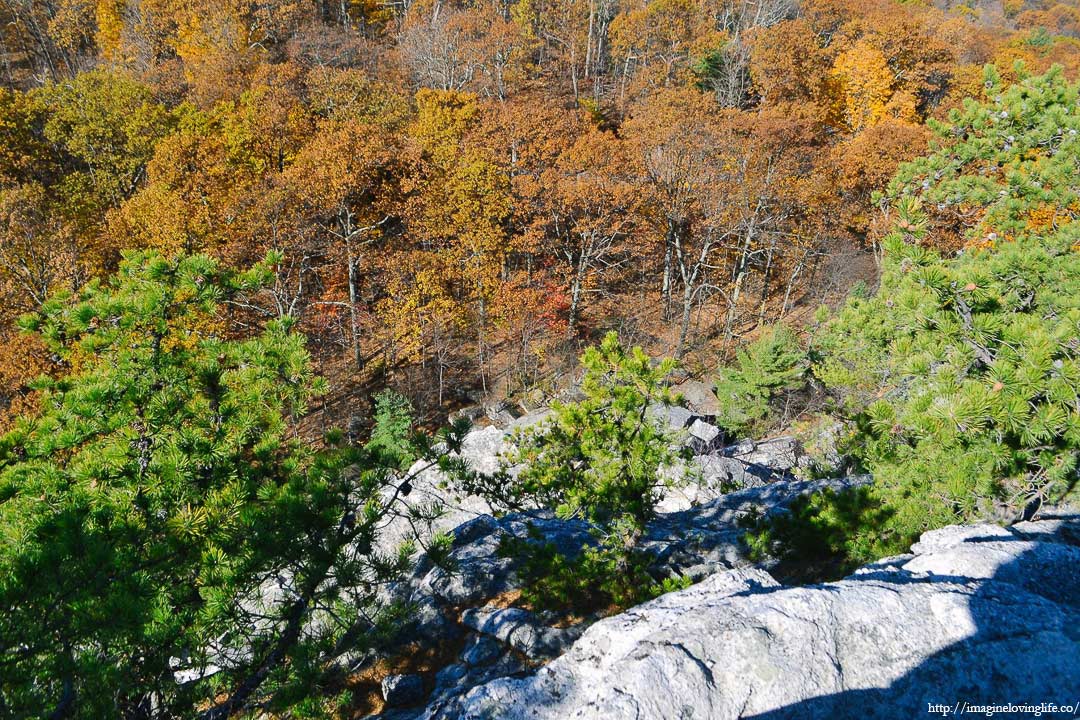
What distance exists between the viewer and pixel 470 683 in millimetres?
5930

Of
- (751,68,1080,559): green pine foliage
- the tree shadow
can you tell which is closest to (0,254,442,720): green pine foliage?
the tree shadow

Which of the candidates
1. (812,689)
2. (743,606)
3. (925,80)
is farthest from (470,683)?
(925,80)

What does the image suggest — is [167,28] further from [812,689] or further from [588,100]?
[812,689]

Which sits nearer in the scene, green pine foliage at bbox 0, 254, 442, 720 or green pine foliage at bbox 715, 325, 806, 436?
green pine foliage at bbox 0, 254, 442, 720

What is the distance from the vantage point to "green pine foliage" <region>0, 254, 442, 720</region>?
3.34 meters

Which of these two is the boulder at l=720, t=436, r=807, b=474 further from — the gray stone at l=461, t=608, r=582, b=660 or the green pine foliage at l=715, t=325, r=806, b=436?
the gray stone at l=461, t=608, r=582, b=660

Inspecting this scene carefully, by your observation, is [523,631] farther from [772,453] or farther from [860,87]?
[860,87]

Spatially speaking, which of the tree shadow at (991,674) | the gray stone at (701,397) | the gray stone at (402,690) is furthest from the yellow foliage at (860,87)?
the gray stone at (402,690)

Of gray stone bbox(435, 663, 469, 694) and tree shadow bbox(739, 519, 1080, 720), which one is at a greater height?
tree shadow bbox(739, 519, 1080, 720)

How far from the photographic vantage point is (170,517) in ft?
13.3

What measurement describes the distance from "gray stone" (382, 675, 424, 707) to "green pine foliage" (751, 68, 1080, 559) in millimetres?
5290

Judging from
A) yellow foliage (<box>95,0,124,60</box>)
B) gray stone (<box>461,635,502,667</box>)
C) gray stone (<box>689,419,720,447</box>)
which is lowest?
gray stone (<box>689,419,720,447</box>)

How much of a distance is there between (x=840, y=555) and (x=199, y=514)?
7493mm

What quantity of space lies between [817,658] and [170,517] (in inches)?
181
